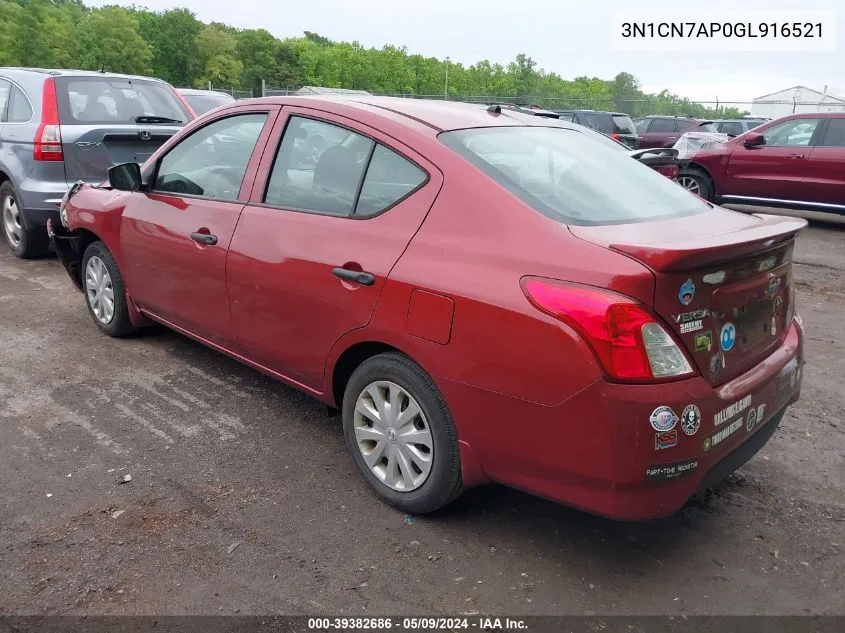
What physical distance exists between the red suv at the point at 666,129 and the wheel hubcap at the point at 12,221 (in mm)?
16147

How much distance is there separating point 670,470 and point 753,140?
10.2 meters

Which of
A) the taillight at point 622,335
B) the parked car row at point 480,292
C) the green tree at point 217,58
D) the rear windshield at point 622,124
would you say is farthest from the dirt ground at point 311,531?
the green tree at point 217,58

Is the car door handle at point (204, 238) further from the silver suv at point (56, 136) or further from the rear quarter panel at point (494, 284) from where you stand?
the silver suv at point (56, 136)

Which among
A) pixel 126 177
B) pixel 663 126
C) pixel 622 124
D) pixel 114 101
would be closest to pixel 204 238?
pixel 126 177

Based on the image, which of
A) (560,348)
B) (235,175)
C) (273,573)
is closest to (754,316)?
(560,348)

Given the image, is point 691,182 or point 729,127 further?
point 729,127

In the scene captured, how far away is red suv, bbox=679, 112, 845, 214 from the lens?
1027cm

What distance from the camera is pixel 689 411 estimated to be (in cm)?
237

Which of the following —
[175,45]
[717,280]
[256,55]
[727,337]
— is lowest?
[727,337]

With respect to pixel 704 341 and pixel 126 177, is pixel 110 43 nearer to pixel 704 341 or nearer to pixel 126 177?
pixel 126 177

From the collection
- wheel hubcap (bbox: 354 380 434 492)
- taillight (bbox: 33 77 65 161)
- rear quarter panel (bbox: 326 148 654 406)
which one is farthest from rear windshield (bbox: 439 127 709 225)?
taillight (bbox: 33 77 65 161)

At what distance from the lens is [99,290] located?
200 inches

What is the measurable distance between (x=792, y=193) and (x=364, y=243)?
376 inches

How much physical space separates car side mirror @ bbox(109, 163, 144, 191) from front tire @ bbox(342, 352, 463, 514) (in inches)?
83.8
